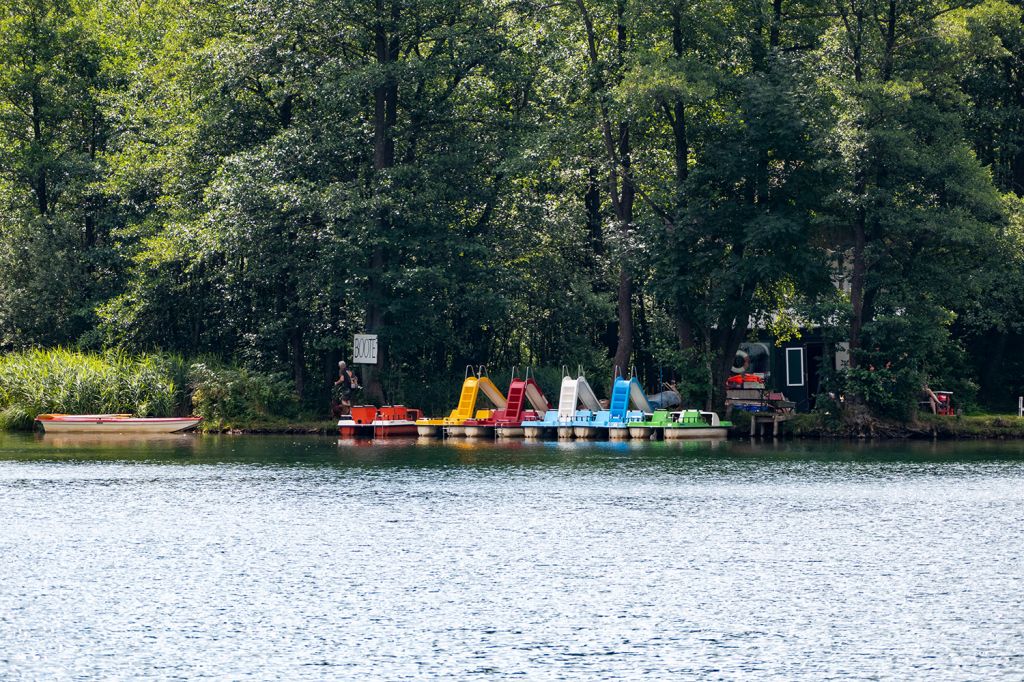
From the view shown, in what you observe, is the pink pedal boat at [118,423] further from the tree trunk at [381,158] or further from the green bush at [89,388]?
the tree trunk at [381,158]

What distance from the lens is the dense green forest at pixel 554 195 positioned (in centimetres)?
4681

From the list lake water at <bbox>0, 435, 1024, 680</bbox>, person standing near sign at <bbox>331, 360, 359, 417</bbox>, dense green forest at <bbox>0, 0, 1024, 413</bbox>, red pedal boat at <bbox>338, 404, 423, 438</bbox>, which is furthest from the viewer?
person standing near sign at <bbox>331, 360, 359, 417</bbox>

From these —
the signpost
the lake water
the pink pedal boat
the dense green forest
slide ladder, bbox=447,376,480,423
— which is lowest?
the lake water

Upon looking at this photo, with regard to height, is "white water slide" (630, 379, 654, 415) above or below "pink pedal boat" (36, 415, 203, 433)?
above

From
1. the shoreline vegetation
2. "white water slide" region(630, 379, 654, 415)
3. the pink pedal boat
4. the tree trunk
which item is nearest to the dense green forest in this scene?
the tree trunk

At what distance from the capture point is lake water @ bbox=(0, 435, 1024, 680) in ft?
50.2

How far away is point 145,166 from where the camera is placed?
2205 inches

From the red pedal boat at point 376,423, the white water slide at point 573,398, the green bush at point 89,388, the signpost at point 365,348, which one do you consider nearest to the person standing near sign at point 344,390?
the signpost at point 365,348

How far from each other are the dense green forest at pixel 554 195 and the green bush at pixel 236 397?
2351 millimetres

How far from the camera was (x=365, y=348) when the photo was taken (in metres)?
50.1

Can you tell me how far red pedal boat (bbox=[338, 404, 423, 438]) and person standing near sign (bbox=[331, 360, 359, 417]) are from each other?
31.3 inches

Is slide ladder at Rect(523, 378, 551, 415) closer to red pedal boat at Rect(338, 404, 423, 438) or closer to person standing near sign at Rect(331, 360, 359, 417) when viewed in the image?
red pedal boat at Rect(338, 404, 423, 438)

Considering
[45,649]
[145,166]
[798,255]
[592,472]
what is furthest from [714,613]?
[145,166]

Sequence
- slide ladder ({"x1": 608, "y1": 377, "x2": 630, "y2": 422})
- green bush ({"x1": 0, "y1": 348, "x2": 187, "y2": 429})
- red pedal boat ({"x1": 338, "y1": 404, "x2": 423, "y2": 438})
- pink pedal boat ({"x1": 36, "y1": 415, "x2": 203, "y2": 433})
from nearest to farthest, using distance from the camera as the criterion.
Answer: slide ladder ({"x1": 608, "y1": 377, "x2": 630, "y2": 422}), red pedal boat ({"x1": 338, "y1": 404, "x2": 423, "y2": 438}), pink pedal boat ({"x1": 36, "y1": 415, "x2": 203, "y2": 433}), green bush ({"x1": 0, "y1": 348, "x2": 187, "y2": 429})
